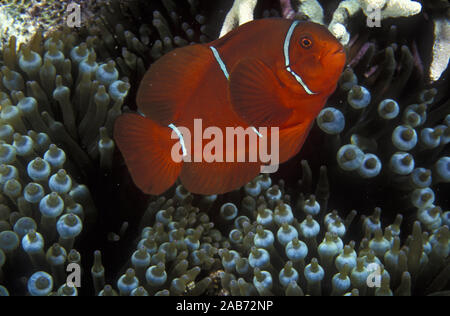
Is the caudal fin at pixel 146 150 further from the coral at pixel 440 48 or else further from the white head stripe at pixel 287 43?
the coral at pixel 440 48

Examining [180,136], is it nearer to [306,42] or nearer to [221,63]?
[221,63]

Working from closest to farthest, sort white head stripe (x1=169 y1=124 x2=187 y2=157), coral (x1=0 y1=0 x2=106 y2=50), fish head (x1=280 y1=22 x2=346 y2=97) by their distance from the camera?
fish head (x1=280 y1=22 x2=346 y2=97), white head stripe (x1=169 y1=124 x2=187 y2=157), coral (x1=0 y1=0 x2=106 y2=50)

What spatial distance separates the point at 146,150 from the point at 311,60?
558 mm

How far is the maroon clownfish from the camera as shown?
1.13 metres

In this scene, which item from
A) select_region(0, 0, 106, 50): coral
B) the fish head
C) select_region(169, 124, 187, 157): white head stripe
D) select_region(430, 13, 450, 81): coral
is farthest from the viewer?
select_region(0, 0, 106, 50): coral

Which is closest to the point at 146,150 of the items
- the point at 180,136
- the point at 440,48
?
the point at 180,136

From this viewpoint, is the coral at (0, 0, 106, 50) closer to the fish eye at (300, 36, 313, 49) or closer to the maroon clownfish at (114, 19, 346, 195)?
the maroon clownfish at (114, 19, 346, 195)

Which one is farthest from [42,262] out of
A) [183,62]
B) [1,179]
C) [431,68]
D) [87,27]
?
[431,68]

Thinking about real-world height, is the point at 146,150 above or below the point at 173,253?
above

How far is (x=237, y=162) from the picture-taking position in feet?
4.20

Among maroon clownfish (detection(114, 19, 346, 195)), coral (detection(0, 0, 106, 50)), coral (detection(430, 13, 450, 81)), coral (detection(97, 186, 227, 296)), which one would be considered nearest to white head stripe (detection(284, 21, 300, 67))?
maroon clownfish (detection(114, 19, 346, 195))

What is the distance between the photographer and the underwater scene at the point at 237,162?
1.15 m

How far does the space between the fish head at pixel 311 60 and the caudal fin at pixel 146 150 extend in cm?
41
